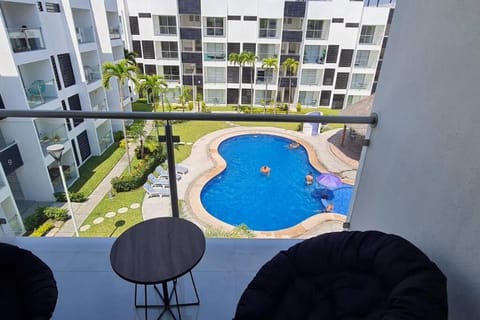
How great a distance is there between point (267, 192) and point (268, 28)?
13.4 metres

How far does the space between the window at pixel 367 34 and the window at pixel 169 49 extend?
10.5 meters

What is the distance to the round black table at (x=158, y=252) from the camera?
132 centimetres

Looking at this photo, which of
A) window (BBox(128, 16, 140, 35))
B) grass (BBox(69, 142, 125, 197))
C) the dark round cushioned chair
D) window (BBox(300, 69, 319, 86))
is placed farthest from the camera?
window (BBox(300, 69, 319, 86))

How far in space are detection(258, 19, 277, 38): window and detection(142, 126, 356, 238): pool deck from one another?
38.1ft

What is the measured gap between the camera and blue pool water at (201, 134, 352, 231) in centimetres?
480

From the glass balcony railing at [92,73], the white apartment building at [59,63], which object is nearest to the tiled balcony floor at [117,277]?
the white apartment building at [59,63]

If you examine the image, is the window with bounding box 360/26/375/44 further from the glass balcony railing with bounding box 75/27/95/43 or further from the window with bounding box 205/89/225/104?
the glass balcony railing with bounding box 75/27/95/43

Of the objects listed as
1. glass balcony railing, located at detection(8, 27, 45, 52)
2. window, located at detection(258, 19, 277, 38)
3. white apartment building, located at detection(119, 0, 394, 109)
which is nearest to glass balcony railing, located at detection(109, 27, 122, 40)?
white apartment building, located at detection(119, 0, 394, 109)

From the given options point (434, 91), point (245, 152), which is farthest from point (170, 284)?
point (245, 152)

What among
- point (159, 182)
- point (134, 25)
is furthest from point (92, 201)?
point (134, 25)

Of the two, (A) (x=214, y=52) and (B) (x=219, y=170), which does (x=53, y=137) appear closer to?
(B) (x=219, y=170)

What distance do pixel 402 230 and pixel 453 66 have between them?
82cm

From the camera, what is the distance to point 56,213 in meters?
3.16

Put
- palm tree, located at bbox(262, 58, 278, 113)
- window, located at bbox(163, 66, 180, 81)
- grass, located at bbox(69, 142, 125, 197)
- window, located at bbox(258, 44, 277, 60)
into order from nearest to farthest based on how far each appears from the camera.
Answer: grass, located at bbox(69, 142, 125, 197) → palm tree, located at bbox(262, 58, 278, 113) → window, located at bbox(258, 44, 277, 60) → window, located at bbox(163, 66, 180, 81)
